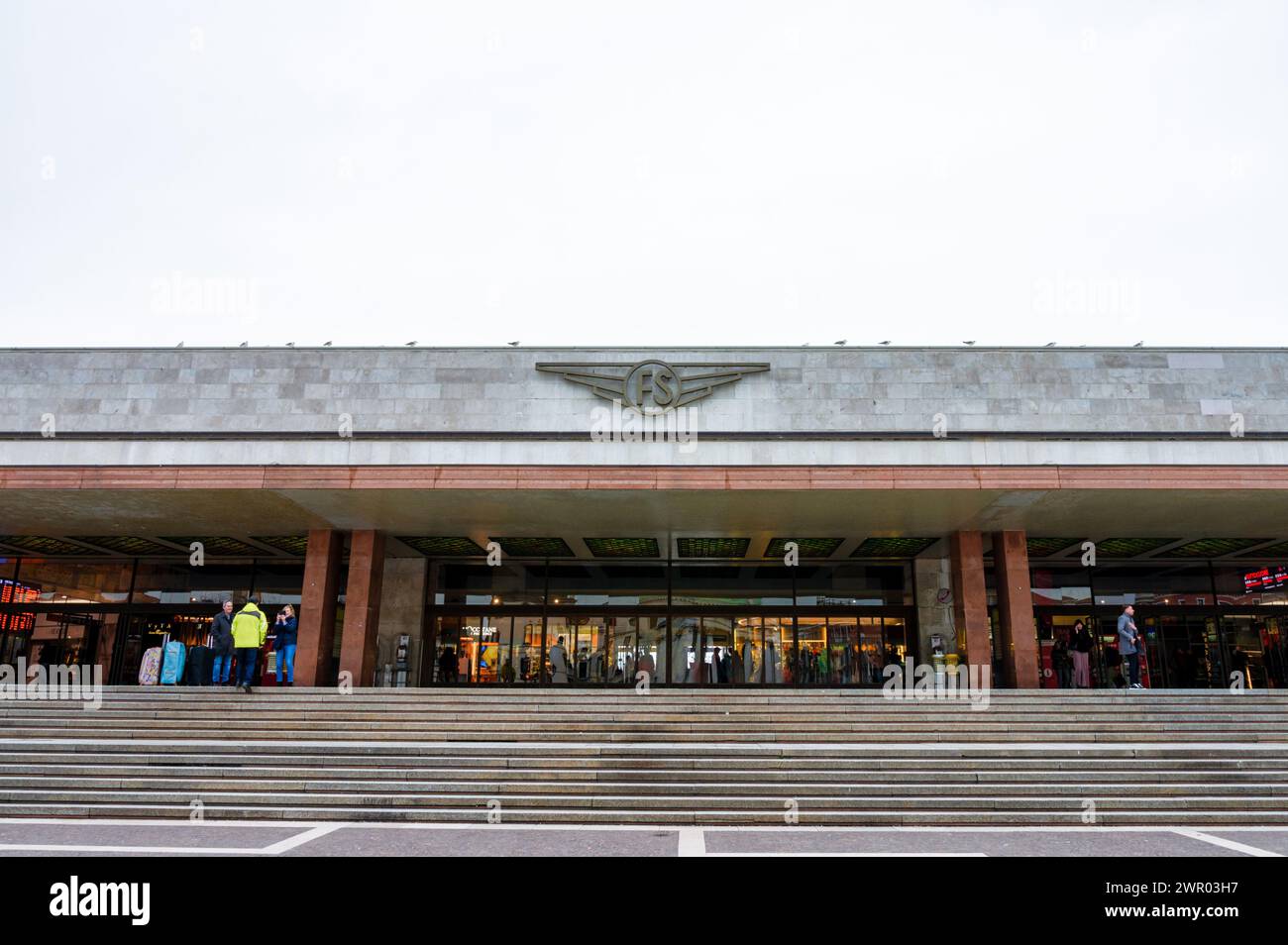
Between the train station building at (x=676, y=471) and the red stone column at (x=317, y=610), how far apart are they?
6cm

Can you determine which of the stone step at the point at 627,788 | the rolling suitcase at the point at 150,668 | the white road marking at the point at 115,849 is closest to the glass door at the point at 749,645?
the stone step at the point at 627,788

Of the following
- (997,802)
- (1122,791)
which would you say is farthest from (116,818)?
(1122,791)

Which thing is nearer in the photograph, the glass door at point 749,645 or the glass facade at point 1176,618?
the glass door at point 749,645

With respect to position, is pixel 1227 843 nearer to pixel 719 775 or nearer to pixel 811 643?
pixel 719 775

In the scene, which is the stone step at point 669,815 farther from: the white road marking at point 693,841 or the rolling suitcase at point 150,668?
the rolling suitcase at point 150,668

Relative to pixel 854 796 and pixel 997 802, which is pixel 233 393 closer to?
pixel 854 796

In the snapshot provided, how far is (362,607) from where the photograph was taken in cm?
1623

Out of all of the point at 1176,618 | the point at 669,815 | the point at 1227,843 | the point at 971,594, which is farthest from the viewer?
the point at 1176,618

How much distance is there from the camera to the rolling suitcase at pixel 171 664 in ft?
51.9

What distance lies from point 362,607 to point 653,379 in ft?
24.0

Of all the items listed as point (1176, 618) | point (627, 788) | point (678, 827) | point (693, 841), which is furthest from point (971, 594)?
point (693, 841)

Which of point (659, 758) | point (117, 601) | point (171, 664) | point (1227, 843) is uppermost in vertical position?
point (117, 601)
